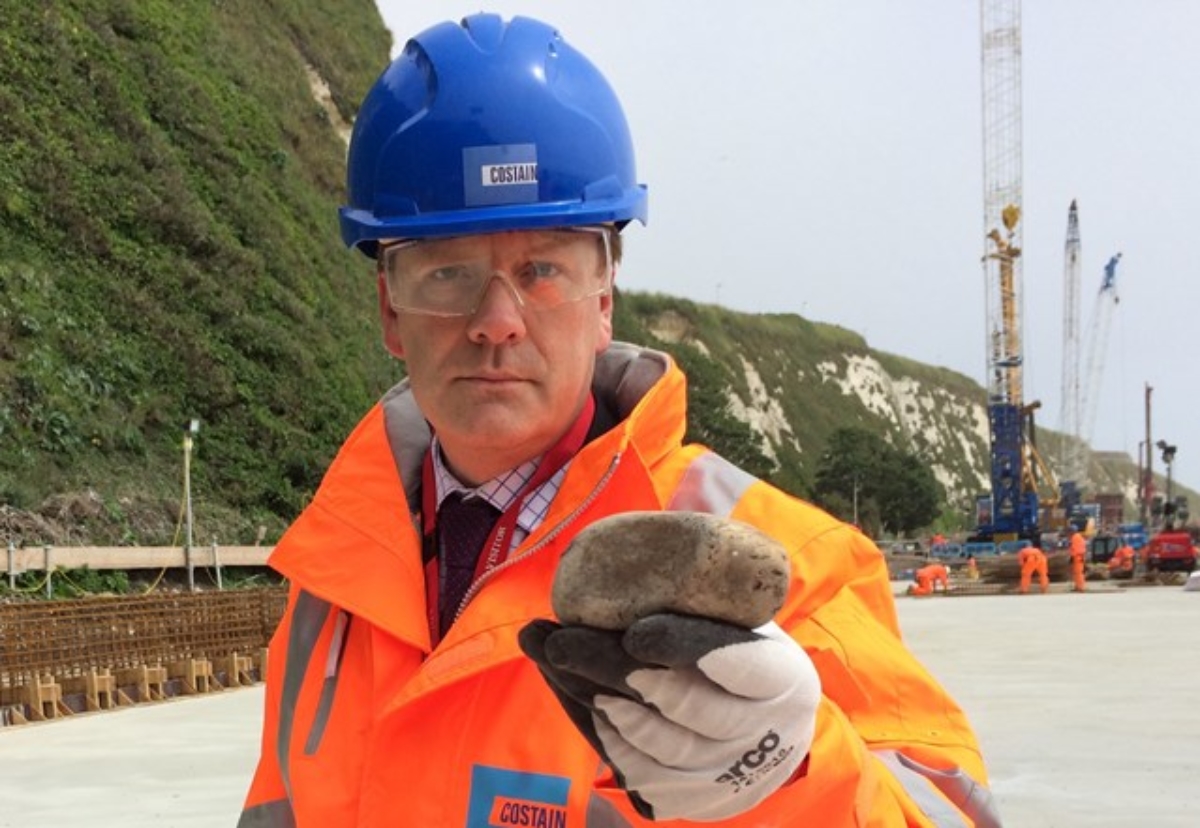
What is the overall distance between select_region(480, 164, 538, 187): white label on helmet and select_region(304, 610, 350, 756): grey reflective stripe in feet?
2.25

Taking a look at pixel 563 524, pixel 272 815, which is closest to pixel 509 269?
pixel 563 524

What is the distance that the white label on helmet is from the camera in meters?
1.92

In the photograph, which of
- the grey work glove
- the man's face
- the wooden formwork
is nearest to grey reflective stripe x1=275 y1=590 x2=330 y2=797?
the man's face

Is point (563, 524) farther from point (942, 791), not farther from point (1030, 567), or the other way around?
point (1030, 567)

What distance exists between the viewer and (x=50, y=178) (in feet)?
83.0

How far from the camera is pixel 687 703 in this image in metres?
1.22

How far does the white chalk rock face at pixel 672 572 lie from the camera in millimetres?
1174

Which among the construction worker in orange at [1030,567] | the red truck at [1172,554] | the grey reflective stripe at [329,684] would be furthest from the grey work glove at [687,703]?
the red truck at [1172,554]

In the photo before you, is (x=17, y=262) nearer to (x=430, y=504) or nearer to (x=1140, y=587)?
(x=430, y=504)

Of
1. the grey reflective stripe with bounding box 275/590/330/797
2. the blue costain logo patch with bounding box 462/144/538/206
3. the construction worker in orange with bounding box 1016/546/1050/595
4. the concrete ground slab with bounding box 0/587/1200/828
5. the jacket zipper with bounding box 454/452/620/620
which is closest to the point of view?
the jacket zipper with bounding box 454/452/620/620

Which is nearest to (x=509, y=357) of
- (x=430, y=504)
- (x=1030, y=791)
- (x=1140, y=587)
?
(x=430, y=504)

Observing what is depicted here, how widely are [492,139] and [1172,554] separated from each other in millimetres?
38618

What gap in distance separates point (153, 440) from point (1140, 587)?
23929mm

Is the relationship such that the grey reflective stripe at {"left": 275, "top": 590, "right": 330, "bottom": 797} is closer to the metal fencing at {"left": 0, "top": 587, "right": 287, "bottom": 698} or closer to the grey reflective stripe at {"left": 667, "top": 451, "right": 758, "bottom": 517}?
the grey reflective stripe at {"left": 667, "top": 451, "right": 758, "bottom": 517}
